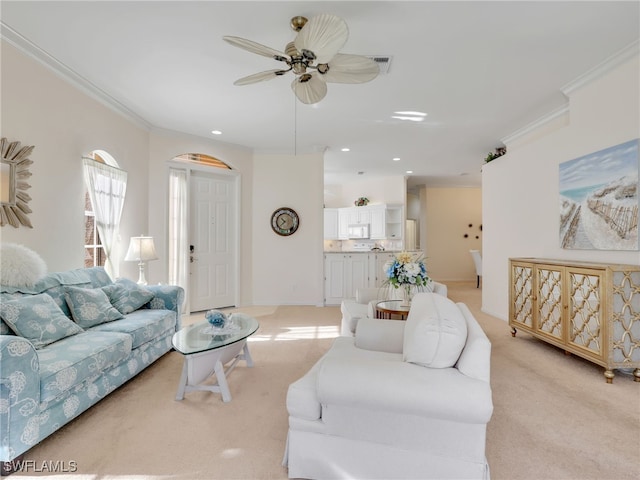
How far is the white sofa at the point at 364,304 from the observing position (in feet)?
10.3

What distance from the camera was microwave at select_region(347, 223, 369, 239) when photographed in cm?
827

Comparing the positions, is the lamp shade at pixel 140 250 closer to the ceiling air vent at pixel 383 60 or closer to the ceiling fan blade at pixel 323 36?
the ceiling fan blade at pixel 323 36

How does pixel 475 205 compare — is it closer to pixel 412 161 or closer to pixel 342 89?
pixel 412 161

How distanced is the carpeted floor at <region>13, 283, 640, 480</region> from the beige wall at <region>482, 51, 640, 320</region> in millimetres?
1288

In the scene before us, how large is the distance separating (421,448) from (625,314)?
7.83 ft

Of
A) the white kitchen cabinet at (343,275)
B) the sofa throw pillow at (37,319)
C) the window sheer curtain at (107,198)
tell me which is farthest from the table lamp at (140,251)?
the white kitchen cabinet at (343,275)

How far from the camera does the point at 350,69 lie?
2.26 meters

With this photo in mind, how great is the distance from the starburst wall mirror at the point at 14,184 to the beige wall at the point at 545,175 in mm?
5090

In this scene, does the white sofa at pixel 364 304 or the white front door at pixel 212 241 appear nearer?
the white sofa at pixel 364 304

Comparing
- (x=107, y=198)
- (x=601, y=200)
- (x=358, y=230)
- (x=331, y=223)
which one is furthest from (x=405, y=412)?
(x=331, y=223)

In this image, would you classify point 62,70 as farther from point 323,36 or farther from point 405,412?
point 405,412

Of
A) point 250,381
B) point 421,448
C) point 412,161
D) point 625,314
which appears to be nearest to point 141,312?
point 250,381

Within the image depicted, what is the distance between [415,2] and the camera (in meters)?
2.18

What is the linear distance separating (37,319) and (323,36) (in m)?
2.60
